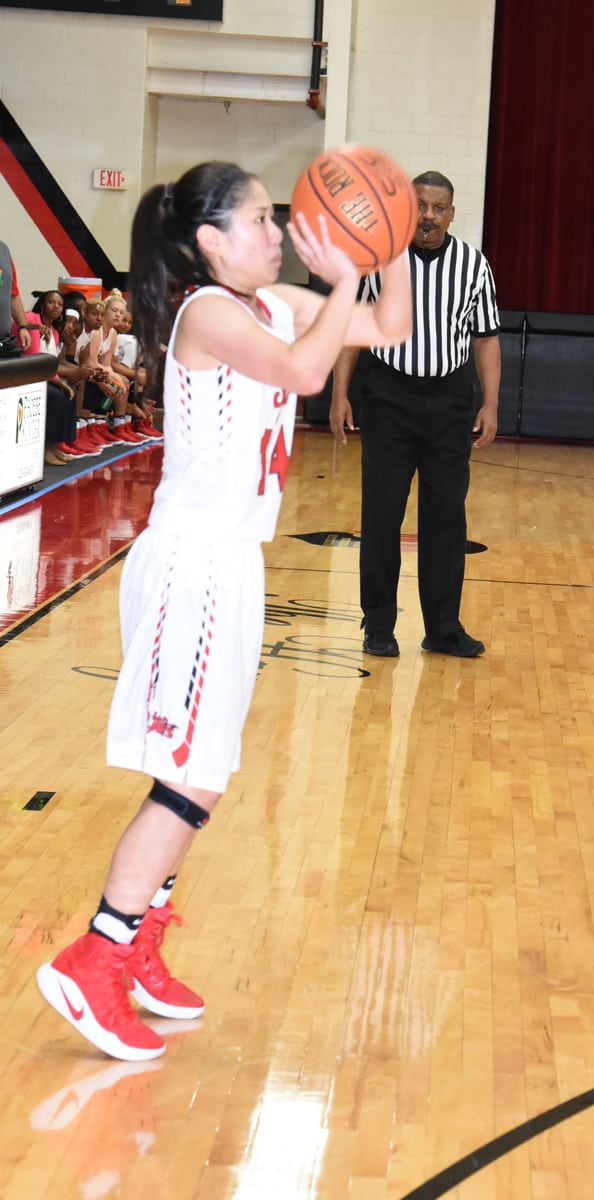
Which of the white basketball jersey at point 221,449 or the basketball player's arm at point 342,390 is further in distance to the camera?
the basketball player's arm at point 342,390

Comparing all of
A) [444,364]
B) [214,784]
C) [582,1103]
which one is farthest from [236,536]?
[444,364]

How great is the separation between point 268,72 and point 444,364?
33.3 feet

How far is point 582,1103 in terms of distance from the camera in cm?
220

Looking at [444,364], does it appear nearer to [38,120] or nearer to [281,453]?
[281,453]

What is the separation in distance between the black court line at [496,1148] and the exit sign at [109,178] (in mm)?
13316

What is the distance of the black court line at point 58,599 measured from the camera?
512 cm

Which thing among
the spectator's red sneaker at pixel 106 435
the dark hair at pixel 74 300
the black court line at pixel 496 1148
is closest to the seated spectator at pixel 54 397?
the dark hair at pixel 74 300

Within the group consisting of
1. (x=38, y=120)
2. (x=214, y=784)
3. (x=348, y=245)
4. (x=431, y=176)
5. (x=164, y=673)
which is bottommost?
(x=214, y=784)

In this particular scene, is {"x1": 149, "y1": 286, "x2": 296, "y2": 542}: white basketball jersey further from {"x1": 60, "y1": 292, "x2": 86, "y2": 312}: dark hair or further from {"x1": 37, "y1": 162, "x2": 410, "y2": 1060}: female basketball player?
{"x1": 60, "y1": 292, "x2": 86, "y2": 312}: dark hair

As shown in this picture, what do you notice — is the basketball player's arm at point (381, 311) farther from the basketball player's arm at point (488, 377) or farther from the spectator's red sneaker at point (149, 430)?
the spectator's red sneaker at point (149, 430)

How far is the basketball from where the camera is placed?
216 cm

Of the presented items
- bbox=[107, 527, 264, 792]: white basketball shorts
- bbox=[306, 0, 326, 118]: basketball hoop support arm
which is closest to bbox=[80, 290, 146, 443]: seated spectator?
bbox=[306, 0, 326, 118]: basketball hoop support arm

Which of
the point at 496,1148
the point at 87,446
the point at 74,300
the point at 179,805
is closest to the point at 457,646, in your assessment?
the point at 179,805

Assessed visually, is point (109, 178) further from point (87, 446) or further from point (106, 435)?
point (87, 446)
